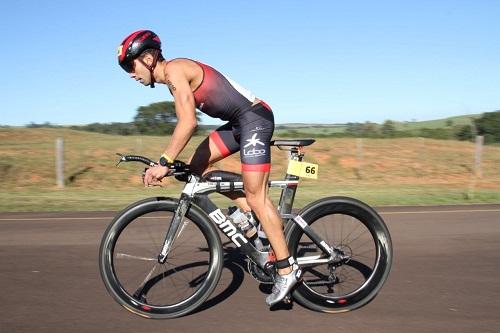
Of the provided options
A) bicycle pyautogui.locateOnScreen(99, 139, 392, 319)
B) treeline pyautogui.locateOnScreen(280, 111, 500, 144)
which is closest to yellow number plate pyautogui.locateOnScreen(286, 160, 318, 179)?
bicycle pyautogui.locateOnScreen(99, 139, 392, 319)

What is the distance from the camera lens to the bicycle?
154 inches

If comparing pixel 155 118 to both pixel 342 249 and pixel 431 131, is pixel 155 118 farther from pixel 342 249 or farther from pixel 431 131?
pixel 342 249

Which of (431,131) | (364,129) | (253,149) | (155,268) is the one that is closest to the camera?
(253,149)

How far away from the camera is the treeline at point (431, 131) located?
3953 centimetres

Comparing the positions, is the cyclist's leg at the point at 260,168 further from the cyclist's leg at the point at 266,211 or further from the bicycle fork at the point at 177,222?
the bicycle fork at the point at 177,222

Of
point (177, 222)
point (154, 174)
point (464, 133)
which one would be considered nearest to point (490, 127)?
point (464, 133)

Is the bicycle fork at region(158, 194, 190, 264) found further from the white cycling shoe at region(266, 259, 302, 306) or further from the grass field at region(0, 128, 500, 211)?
the grass field at region(0, 128, 500, 211)

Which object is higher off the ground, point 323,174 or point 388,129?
point 388,129

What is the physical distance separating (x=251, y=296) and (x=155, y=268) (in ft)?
3.04

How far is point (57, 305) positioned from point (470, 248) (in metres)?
4.76

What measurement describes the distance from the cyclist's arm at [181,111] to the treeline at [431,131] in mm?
33708

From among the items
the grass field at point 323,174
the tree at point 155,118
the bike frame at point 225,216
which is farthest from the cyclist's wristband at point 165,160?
the tree at point 155,118

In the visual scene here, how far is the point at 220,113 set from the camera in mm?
3902

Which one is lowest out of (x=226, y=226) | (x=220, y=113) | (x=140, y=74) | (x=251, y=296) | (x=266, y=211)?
(x=251, y=296)
